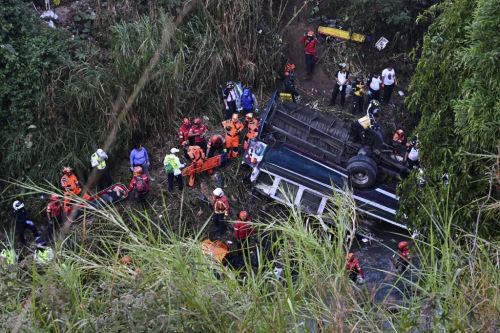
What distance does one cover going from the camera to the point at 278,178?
11.1 m

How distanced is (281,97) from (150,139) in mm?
2766

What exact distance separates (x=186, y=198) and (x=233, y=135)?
56.8 inches

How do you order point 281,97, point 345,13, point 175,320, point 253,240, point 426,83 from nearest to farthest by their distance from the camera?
point 175,320
point 426,83
point 253,240
point 281,97
point 345,13

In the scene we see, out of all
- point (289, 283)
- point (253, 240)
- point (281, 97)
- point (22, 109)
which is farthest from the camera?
point (281, 97)

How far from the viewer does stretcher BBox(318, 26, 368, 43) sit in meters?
14.3

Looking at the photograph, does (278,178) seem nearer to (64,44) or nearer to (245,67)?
(245,67)

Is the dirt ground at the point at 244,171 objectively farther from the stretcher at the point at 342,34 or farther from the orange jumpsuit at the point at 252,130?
the orange jumpsuit at the point at 252,130

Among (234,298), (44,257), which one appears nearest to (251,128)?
(44,257)

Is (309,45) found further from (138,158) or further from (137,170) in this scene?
(137,170)

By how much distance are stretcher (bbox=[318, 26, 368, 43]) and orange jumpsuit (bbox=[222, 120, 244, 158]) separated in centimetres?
401

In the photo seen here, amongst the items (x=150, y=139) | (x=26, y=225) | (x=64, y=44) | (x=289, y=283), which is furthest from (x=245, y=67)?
(x=289, y=283)

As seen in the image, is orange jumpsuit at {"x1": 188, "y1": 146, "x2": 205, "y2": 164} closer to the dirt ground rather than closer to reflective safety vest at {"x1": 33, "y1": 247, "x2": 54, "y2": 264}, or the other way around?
the dirt ground

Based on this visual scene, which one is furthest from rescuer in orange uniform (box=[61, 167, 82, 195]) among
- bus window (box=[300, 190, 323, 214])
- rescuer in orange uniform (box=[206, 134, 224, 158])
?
bus window (box=[300, 190, 323, 214])

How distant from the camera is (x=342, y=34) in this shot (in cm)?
1445
